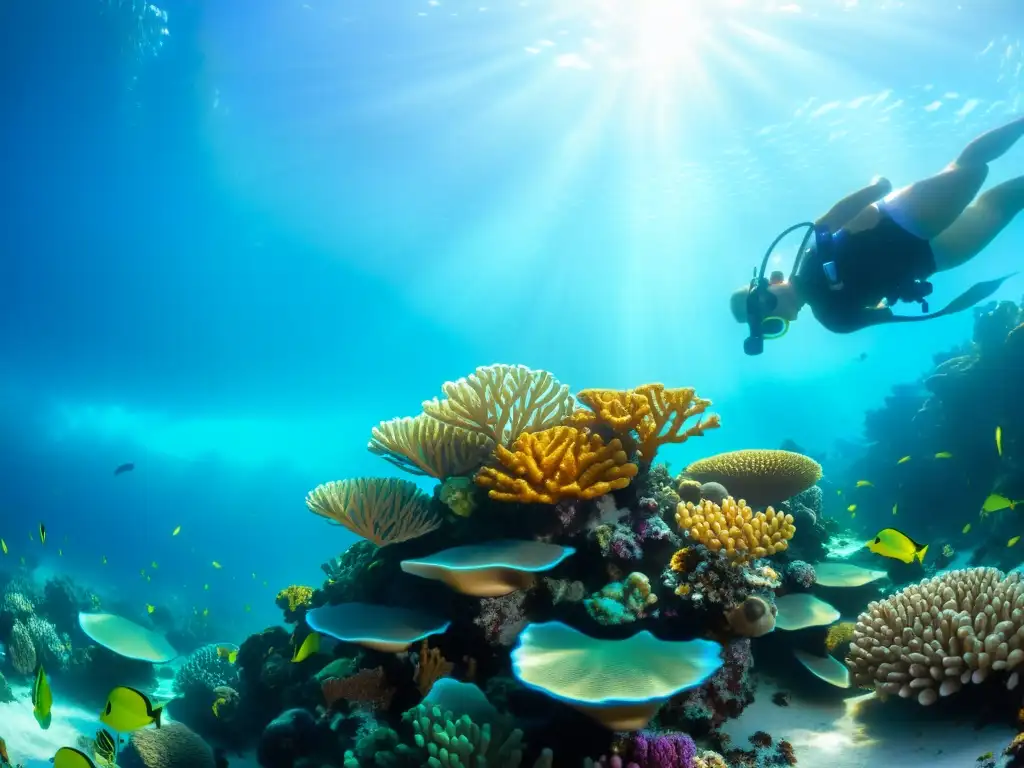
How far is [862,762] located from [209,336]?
40.8m

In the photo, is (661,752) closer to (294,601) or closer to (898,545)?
(898,545)

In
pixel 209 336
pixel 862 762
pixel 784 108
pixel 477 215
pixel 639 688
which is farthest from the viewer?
pixel 209 336

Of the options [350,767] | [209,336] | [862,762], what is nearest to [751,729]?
[862,762]

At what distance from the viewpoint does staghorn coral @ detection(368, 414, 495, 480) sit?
16.7 feet

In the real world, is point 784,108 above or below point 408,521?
above

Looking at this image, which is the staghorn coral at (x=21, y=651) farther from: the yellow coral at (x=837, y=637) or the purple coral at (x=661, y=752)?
the yellow coral at (x=837, y=637)

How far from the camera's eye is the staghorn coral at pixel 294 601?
24.5 feet

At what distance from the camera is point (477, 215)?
33469 mm

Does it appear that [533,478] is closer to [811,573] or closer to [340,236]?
[811,573]

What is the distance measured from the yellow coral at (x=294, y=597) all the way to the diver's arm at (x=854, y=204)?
8.42 metres

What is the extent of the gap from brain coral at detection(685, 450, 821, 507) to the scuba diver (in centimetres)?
131

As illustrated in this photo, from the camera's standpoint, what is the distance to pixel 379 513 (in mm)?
4980

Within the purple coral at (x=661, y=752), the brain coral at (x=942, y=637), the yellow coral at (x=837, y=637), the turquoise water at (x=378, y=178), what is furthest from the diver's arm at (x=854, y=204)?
the turquoise water at (x=378, y=178)

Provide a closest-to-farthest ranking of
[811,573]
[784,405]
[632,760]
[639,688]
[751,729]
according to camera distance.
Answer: [639,688], [632,760], [751,729], [811,573], [784,405]
